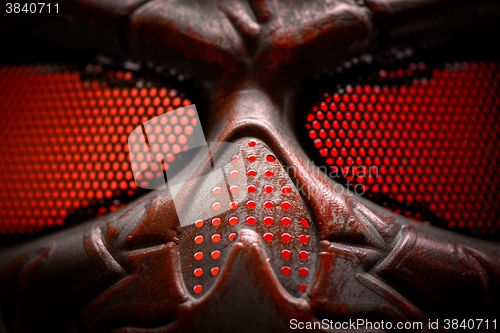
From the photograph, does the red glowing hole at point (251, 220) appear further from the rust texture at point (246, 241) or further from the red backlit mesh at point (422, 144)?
the red backlit mesh at point (422, 144)

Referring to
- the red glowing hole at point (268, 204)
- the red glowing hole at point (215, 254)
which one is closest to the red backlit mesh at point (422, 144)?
the red glowing hole at point (268, 204)

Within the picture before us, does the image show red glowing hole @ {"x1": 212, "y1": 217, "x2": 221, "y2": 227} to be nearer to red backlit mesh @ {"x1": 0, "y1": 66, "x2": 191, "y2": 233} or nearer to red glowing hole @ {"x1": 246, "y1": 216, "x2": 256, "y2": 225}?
red glowing hole @ {"x1": 246, "y1": 216, "x2": 256, "y2": 225}

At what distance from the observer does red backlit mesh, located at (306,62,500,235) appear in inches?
30.9

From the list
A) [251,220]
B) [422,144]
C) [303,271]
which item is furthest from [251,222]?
[422,144]

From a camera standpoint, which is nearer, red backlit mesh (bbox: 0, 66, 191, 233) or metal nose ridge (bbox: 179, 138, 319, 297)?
metal nose ridge (bbox: 179, 138, 319, 297)

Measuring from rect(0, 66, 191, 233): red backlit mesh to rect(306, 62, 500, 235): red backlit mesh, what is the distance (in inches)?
13.5

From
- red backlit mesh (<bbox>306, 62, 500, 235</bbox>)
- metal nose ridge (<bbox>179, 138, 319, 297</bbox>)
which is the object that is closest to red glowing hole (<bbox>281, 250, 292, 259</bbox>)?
metal nose ridge (<bbox>179, 138, 319, 297</bbox>)

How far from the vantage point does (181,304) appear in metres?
0.59

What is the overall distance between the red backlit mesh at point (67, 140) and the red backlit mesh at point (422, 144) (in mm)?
343

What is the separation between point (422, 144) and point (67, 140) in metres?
0.73

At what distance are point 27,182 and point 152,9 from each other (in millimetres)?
438

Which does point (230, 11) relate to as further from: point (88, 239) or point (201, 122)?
point (88, 239)

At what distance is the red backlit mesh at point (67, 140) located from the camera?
80 centimetres

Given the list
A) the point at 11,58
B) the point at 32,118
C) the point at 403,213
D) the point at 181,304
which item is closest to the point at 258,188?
the point at 181,304
